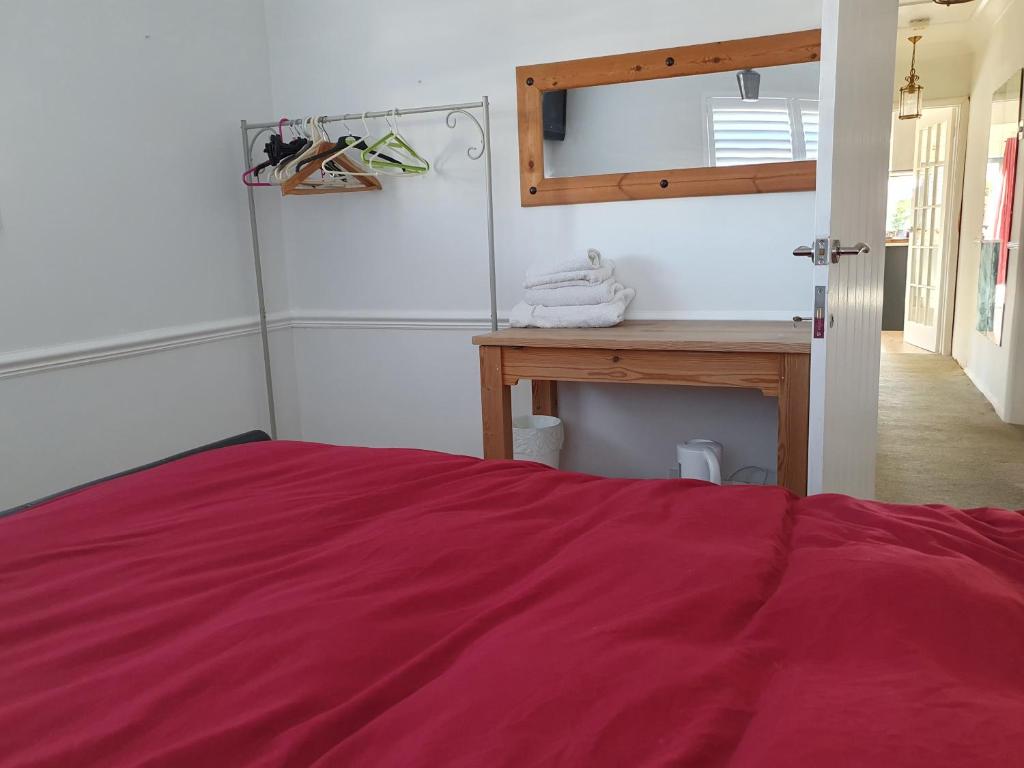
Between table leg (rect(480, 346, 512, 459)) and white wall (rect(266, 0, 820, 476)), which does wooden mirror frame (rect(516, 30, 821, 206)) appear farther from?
table leg (rect(480, 346, 512, 459))

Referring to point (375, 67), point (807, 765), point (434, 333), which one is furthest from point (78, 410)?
point (807, 765)

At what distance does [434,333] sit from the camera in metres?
3.10

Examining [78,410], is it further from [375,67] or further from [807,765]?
[807,765]

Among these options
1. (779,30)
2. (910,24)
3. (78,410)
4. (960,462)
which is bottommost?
(960,462)

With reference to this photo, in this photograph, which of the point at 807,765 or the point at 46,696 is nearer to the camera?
the point at 807,765

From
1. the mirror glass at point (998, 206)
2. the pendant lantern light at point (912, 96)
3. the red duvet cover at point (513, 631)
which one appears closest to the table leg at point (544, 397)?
the red duvet cover at point (513, 631)

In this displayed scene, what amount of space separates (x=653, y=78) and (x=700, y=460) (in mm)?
1289

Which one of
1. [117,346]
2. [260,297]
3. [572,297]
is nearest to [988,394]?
[572,297]

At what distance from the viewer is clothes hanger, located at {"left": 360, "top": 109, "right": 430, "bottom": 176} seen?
2.75 meters

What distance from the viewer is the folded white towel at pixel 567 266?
2.58 meters

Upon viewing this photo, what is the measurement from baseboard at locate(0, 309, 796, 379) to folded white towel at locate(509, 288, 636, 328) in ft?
0.87

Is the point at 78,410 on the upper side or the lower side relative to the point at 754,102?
lower

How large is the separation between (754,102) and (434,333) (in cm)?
142

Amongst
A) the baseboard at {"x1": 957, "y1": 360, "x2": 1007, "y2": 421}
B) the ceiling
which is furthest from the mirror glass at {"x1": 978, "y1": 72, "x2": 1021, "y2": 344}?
the ceiling
